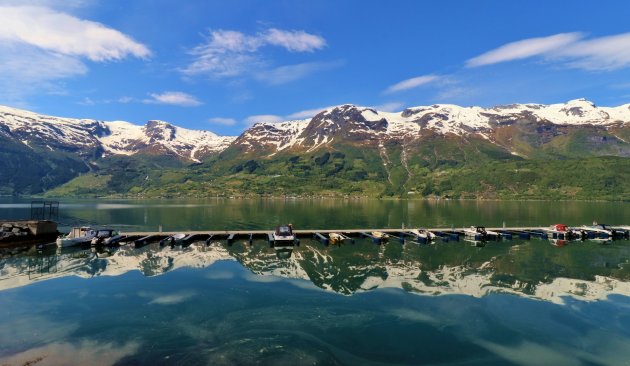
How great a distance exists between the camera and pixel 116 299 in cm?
4431

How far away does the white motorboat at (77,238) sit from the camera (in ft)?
259

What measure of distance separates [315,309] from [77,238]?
63.3 metres

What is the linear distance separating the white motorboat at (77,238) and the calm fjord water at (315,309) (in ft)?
27.0

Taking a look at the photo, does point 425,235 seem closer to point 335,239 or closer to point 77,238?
point 335,239

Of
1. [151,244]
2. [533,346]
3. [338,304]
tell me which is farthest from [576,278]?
[151,244]

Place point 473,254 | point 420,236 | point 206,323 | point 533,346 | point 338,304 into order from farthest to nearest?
point 420,236 < point 473,254 < point 338,304 < point 206,323 < point 533,346

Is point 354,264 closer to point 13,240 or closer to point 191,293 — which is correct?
point 191,293

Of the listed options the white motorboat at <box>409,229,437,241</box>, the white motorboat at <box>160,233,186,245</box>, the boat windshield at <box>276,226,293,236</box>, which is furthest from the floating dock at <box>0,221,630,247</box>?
the boat windshield at <box>276,226,293,236</box>

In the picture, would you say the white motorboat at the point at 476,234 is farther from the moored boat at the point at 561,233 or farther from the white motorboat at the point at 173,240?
the white motorboat at the point at 173,240

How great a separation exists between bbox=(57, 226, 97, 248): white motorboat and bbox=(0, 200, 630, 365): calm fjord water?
8.21 metres

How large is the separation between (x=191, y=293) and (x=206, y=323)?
11.4 meters

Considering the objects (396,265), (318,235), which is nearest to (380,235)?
(318,235)

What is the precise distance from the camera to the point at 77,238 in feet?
265

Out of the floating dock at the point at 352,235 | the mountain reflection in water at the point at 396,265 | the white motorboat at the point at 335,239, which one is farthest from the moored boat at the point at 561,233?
the white motorboat at the point at 335,239
